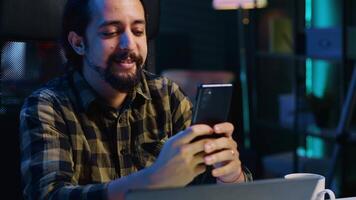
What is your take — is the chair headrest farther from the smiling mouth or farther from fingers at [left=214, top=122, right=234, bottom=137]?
fingers at [left=214, top=122, right=234, bottom=137]

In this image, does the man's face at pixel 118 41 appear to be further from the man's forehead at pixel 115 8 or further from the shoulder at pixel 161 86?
the shoulder at pixel 161 86

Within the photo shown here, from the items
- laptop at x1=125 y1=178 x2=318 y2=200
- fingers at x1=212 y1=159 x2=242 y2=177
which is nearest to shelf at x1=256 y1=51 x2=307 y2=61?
fingers at x1=212 y1=159 x2=242 y2=177

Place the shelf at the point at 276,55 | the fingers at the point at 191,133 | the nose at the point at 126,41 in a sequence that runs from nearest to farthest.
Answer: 1. the fingers at the point at 191,133
2. the nose at the point at 126,41
3. the shelf at the point at 276,55

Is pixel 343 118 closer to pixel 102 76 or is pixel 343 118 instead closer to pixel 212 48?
pixel 102 76

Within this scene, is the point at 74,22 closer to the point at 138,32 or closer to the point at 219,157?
the point at 138,32

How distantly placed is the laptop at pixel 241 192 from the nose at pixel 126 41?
52cm

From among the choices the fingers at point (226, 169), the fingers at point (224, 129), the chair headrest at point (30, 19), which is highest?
the chair headrest at point (30, 19)

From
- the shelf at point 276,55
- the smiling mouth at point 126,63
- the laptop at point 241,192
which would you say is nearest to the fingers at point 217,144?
the laptop at point 241,192

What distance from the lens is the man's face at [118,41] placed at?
128 cm

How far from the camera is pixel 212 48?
5.62 meters

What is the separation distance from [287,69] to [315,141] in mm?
650

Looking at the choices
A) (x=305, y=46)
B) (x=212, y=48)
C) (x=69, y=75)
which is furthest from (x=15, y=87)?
(x=212, y=48)

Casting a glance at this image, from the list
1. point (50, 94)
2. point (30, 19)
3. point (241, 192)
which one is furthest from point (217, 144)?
point (30, 19)

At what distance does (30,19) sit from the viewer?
4.65 ft
